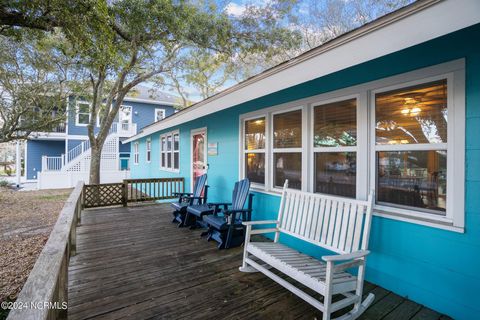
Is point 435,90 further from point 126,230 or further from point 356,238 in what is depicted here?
point 126,230

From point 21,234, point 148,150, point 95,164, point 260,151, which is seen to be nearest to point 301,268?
point 260,151

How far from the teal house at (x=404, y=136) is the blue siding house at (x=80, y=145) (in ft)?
35.3

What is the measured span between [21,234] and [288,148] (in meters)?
5.96

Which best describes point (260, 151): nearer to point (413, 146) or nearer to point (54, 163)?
point (413, 146)

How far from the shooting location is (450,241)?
200 cm

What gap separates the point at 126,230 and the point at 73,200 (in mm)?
1181

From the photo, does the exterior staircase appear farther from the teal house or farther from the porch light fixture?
the porch light fixture

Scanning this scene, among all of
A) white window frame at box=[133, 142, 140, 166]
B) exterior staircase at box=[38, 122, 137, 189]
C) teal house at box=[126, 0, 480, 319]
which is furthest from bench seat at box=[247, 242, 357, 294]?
exterior staircase at box=[38, 122, 137, 189]

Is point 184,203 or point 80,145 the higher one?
point 80,145

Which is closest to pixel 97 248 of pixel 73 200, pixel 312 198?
pixel 73 200

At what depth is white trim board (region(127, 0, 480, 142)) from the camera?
1.43 meters

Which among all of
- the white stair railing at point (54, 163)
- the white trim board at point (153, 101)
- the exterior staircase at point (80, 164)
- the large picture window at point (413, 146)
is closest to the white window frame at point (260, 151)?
the large picture window at point (413, 146)

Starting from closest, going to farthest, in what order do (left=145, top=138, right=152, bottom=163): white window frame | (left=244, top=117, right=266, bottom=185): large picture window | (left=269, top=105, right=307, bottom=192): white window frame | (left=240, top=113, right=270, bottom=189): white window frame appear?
(left=269, top=105, right=307, bottom=192): white window frame < (left=240, top=113, right=270, bottom=189): white window frame < (left=244, top=117, right=266, bottom=185): large picture window < (left=145, top=138, right=152, bottom=163): white window frame

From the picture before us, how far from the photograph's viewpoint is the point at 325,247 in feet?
8.09
